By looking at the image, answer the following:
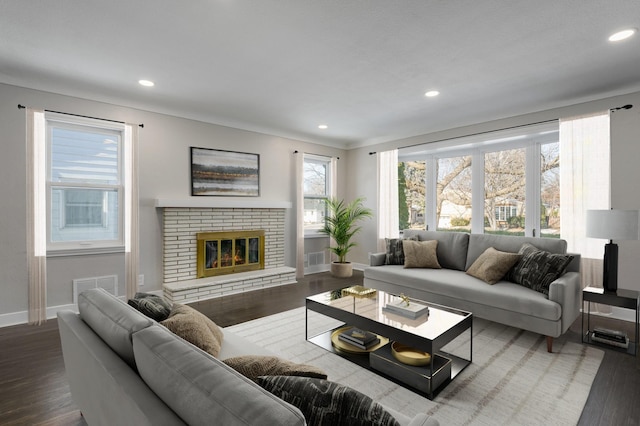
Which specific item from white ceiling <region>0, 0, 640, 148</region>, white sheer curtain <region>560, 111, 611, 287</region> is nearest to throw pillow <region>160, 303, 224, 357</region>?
white ceiling <region>0, 0, 640, 148</region>

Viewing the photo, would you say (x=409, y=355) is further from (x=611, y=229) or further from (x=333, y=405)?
(x=611, y=229)

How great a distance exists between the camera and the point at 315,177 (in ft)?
20.6

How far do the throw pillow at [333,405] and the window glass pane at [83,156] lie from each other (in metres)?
4.06

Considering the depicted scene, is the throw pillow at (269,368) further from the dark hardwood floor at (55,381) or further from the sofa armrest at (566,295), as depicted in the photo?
the sofa armrest at (566,295)

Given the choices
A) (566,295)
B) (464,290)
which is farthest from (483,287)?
(566,295)

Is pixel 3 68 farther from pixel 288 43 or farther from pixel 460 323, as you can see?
pixel 460 323

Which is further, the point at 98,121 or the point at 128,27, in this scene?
the point at 98,121

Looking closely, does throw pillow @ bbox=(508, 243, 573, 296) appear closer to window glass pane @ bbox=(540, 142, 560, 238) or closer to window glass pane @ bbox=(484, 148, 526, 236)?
window glass pane @ bbox=(540, 142, 560, 238)

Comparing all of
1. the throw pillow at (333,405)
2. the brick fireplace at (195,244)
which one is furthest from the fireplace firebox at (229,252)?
the throw pillow at (333,405)

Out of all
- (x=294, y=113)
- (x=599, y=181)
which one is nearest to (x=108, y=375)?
(x=294, y=113)

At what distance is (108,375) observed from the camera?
1155 millimetres

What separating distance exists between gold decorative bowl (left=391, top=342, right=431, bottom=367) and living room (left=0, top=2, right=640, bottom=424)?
8.82ft

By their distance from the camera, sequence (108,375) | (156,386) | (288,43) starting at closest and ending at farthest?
1. (156,386)
2. (108,375)
3. (288,43)

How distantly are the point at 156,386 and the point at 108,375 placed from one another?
10.5 inches
